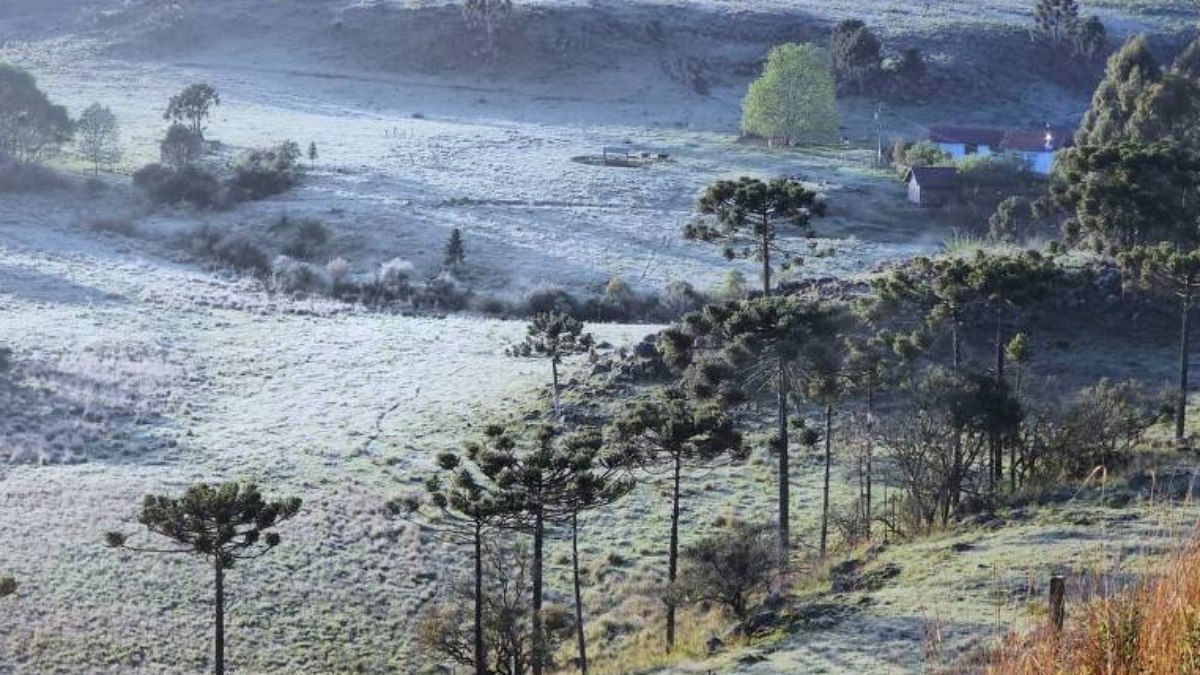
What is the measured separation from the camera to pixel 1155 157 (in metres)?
52.9

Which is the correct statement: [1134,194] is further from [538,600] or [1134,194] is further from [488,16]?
[488,16]

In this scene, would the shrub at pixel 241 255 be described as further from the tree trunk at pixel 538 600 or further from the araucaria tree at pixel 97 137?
the tree trunk at pixel 538 600

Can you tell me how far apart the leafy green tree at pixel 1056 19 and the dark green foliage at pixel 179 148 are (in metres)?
87.4

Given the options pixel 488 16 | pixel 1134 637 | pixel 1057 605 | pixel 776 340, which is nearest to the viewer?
pixel 1134 637

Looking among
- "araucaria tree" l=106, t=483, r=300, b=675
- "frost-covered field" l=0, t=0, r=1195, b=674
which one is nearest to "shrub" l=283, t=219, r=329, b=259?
"frost-covered field" l=0, t=0, r=1195, b=674

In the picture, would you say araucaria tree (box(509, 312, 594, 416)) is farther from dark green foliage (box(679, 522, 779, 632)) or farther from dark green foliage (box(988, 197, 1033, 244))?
dark green foliage (box(988, 197, 1033, 244))

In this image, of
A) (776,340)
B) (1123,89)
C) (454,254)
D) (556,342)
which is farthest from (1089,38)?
(776,340)

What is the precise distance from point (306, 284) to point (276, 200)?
702 inches

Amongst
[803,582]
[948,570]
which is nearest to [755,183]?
[803,582]

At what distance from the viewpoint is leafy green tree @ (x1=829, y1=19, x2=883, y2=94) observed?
119938 mm

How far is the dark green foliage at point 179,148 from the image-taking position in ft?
295

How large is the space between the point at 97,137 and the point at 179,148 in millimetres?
7288

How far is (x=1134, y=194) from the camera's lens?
52.9 meters

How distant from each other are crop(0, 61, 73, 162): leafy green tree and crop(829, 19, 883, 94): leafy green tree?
68006mm
